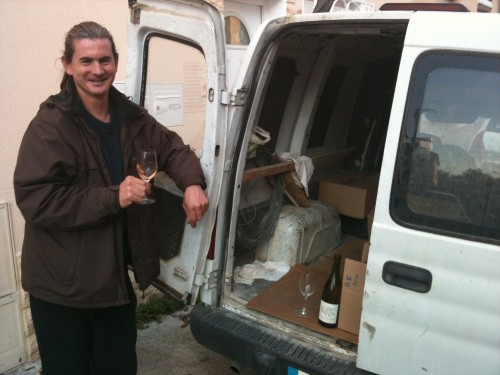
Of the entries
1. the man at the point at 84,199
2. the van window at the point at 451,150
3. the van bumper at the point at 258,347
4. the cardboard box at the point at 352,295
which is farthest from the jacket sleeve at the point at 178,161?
the van window at the point at 451,150

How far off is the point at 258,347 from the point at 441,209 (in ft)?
3.61

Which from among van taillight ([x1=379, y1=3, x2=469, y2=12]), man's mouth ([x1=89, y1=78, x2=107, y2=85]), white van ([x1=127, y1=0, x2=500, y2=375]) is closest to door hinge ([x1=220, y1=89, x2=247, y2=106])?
white van ([x1=127, y1=0, x2=500, y2=375])

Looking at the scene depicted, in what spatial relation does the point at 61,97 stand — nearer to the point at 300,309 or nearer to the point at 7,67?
the point at 7,67

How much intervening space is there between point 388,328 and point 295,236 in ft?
4.92

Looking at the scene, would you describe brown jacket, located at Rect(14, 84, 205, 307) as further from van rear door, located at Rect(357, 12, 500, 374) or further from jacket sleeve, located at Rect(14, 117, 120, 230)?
van rear door, located at Rect(357, 12, 500, 374)

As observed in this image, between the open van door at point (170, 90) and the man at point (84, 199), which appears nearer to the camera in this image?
the man at point (84, 199)

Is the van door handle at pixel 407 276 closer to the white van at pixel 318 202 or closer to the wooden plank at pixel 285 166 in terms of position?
the white van at pixel 318 202

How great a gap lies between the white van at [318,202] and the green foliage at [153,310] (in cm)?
102

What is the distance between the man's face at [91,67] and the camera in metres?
2.10

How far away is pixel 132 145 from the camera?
2285 millimetres

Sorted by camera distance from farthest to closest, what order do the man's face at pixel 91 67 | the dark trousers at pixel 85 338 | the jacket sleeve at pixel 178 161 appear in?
the jacket sleeve at pixel 178 161
the dark trousers at pixel 85 338
the man's face at pixel 91 67

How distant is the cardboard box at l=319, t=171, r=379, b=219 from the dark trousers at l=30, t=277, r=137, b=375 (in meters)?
2.14

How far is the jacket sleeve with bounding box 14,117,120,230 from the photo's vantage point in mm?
1946

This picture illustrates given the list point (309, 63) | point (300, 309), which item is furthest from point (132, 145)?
point (309, 63)
